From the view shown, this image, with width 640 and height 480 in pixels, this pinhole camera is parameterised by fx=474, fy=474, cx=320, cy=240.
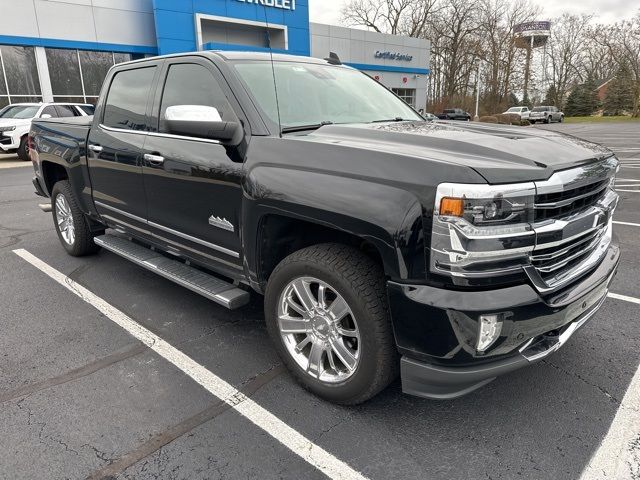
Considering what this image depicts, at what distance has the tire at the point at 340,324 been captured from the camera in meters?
2.40

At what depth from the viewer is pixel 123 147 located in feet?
13.1

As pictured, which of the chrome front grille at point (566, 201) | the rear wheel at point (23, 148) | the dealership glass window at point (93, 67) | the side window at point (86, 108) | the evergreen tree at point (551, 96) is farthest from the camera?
the evergreen tree at point (551, 96)

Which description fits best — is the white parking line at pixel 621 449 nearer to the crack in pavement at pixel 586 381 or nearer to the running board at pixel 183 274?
the crack in pavement at pixel 586 381

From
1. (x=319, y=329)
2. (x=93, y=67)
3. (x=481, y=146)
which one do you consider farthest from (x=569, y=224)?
(x=93, y=67)

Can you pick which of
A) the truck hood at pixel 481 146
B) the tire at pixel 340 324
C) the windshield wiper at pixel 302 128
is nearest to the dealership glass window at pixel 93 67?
the windshield wiper at pixel 302 128

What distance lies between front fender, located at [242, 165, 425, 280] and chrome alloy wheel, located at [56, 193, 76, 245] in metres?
3.36

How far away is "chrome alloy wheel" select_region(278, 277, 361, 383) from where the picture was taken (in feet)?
8.55

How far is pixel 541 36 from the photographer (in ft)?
226

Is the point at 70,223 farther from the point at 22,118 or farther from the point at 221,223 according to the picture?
the point at 22,118

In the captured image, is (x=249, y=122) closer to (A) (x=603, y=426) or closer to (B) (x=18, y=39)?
(A) (x=603, y=426)

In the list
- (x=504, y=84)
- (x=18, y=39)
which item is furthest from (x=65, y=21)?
(x=504, y=84)

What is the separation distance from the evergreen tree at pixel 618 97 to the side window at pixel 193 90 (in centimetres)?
6514

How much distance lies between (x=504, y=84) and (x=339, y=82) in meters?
59.1

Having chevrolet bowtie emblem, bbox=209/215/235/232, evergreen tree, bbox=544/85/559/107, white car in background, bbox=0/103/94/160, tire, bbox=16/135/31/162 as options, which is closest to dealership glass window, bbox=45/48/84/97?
white car in background, bbox=0/103/94/160
